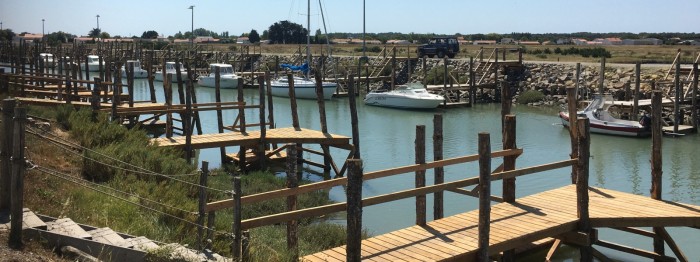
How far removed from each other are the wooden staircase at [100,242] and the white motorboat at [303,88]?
35230 millimetres

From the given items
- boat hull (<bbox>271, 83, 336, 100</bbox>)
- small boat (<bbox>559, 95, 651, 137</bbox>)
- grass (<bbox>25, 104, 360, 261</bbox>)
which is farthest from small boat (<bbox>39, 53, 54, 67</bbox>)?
small boat (<bbox>559, 95, 651, 137</bbox>)

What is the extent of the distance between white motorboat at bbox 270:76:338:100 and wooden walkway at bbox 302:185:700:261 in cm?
3227

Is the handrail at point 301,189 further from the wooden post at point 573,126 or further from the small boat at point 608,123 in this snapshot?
the small boat at point 608,123

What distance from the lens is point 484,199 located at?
9516 mm

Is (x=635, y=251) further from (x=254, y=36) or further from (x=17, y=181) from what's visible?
(x=254, y=36)

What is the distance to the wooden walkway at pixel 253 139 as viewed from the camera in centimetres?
1866

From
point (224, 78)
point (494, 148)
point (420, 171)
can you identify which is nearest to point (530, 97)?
point (494, 148)

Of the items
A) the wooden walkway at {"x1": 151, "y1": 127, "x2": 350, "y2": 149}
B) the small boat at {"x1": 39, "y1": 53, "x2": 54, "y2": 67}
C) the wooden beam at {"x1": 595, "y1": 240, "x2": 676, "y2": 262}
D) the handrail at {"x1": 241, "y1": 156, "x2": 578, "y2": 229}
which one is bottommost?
the wooden beam at {"x1": 595, "y1": 240, "x2": 676, "y2": 262}

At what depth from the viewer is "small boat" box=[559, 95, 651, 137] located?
96.6 ft

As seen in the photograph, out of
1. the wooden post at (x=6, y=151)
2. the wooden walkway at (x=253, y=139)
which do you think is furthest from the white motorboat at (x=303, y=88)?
the wooden post at (x=6, y=151)

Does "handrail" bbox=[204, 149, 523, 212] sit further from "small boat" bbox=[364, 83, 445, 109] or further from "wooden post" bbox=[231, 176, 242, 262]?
"small boat" bbox=[364, 83, 445, 109]

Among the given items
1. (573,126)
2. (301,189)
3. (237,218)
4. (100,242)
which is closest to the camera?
(100,242)

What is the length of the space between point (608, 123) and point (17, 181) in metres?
26.2

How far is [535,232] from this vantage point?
33.6 feet
